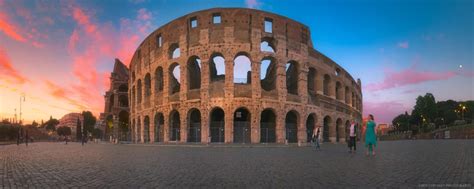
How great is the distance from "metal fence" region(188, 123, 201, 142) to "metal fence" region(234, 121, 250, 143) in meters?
3.86

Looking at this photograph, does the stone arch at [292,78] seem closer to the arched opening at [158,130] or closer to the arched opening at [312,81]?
the arched opening at [312,81]

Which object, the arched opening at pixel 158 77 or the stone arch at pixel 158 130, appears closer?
the stone arch at pixel 158 130

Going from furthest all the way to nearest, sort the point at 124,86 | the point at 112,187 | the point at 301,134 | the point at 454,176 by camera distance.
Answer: the point at 124,86 < the point at 301,134 < the point at 454,176 < the point at 112,187

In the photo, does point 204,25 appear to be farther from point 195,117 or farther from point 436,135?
point 436,135

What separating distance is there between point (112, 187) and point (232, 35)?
31.7 m

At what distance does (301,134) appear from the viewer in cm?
3928

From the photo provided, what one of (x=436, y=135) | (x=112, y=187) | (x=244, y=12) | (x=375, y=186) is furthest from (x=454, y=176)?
(x=436, y=135)

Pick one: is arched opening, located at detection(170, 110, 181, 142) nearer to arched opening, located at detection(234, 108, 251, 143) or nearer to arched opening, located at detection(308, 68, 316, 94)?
arched opening, located at detection(234, 108, 251, 143)

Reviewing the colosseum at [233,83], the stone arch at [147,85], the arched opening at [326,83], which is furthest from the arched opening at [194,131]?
the arched opening at [326,83]

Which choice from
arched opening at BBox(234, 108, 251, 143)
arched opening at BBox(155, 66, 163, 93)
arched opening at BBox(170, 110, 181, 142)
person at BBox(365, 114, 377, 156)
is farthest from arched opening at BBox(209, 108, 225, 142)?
person at BBox(365, 114, 377, 156)

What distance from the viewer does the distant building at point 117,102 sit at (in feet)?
215

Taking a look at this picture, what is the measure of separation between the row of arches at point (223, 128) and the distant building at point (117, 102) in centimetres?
2008

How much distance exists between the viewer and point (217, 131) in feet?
122

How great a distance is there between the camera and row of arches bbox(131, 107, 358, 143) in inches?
1439
